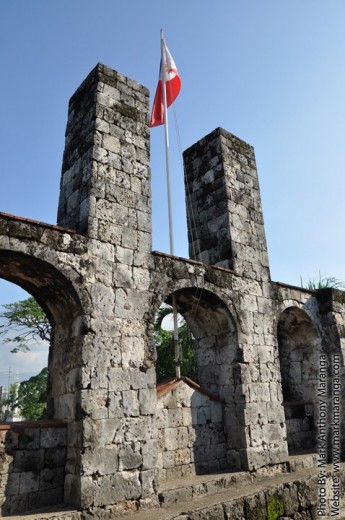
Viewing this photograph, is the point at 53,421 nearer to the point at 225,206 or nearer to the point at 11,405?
the point at 225,206

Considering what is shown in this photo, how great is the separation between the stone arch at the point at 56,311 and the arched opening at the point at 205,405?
1.58 meters

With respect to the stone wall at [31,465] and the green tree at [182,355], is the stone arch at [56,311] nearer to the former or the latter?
the stone wall at [31,465]

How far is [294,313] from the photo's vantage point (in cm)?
875

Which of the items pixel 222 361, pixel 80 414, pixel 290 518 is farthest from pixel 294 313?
pixel 80 414

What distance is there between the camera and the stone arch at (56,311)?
504cm

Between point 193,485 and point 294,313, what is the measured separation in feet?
14.8

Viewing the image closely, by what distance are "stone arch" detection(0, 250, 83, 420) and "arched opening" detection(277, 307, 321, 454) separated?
4.95m

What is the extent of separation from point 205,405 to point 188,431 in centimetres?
53

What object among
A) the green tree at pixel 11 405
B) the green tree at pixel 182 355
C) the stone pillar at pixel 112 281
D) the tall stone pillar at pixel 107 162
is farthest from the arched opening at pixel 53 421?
the green tree at pixel 11 405

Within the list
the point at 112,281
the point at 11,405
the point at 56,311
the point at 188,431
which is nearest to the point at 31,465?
the point at 56,311

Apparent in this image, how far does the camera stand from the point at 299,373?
8.98 m

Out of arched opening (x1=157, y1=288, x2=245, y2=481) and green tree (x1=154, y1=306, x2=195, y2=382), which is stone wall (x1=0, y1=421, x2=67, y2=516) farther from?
green tree (x1=154, y1=306, x2=195, y2=382)

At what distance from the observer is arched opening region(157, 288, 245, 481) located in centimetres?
610

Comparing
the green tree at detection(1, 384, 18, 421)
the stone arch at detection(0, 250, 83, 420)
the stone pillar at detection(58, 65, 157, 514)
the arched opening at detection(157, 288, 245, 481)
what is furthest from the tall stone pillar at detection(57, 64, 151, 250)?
the green tree at detection(1, 384, 18, 421)
